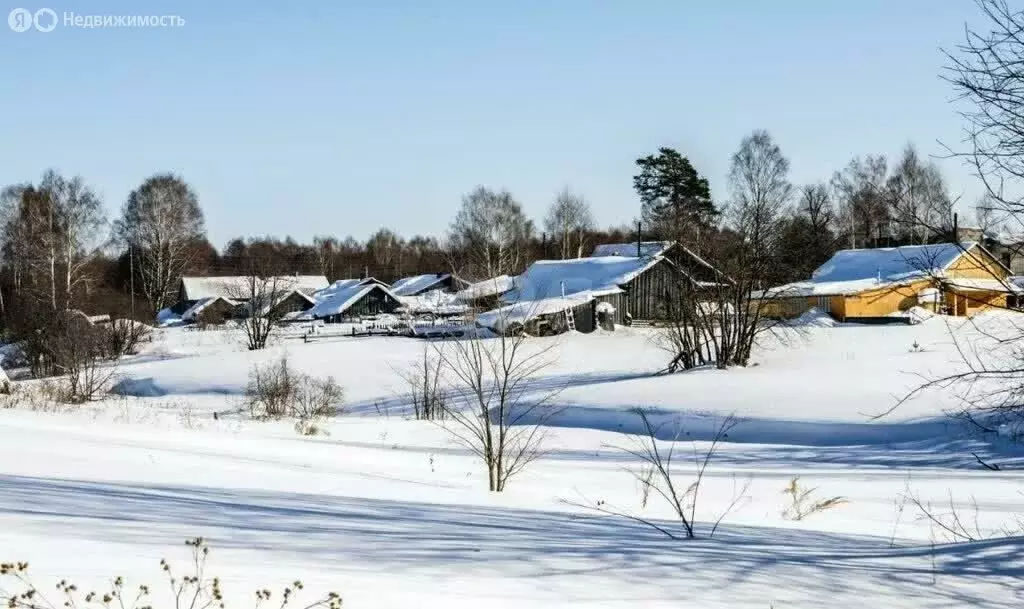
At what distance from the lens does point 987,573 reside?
22.3ft

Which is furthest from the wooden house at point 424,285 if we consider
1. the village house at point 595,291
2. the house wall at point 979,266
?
the house wall at point 979,266

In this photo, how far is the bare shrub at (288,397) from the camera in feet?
88.4

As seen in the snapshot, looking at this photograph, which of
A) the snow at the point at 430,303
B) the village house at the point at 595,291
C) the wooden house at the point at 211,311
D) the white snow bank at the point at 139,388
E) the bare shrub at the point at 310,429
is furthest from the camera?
the wooden house at the point at 211,311

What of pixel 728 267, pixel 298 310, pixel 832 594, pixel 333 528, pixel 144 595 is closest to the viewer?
pixel 144 595

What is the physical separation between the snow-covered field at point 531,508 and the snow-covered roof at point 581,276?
77.0 feet

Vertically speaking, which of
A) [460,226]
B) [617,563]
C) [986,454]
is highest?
[460,226]

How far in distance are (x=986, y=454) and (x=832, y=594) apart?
1464 centimetres

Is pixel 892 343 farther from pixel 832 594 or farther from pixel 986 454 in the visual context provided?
pixel 832 594

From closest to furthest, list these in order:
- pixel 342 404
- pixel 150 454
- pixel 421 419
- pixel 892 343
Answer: pixel 150 454 < pixel 421 419 < pixel 342 404 < pixel 892 343

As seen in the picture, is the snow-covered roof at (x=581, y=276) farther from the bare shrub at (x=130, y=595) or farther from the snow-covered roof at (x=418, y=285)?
the bare shrub at (x=130, y=595)

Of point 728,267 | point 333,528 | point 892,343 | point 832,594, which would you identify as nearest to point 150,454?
point 333,528

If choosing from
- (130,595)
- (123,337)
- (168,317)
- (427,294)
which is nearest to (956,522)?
(130,595)

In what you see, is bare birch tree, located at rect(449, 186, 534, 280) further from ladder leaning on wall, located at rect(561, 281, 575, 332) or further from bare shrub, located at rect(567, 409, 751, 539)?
bare shrub, located at rect(567, 409, 751, 539)

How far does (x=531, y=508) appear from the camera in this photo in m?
10.1
